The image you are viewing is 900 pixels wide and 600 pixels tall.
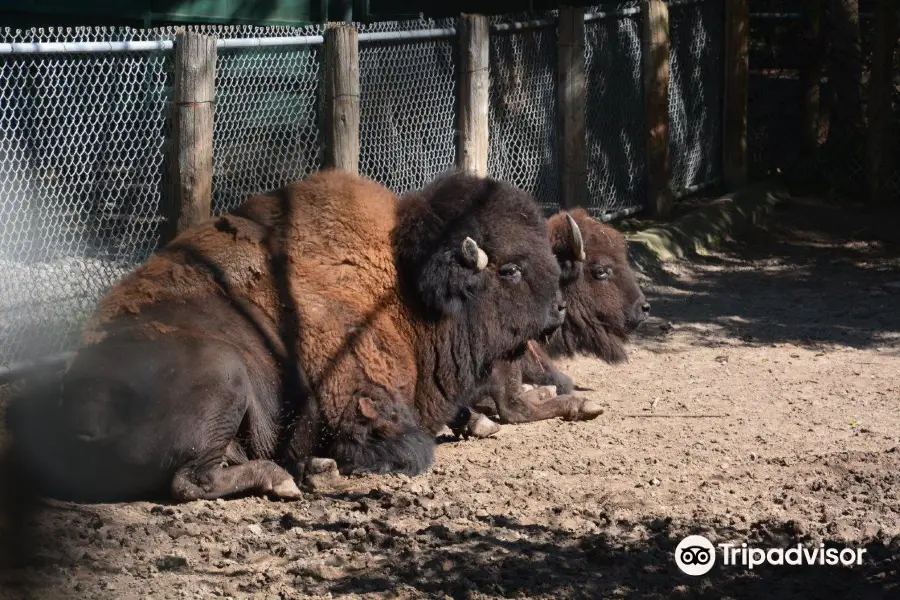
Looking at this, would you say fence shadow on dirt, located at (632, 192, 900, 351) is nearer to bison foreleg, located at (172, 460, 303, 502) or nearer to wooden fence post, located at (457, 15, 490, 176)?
wooden fence post, located at (457, 15, 490, 176)

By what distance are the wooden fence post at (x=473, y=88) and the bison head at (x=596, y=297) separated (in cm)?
183

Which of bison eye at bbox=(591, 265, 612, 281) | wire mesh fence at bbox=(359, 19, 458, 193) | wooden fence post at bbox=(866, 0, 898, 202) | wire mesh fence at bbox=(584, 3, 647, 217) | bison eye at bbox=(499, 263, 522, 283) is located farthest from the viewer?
wooden fence post at bbox=(866, 0, 898, 202)

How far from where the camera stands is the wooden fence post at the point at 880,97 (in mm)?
12914

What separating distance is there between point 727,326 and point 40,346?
521cm

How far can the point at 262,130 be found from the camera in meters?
8.47

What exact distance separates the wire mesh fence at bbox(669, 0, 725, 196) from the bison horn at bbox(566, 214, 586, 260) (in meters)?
5.92

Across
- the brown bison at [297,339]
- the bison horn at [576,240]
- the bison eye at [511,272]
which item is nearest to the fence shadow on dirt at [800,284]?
the bison horn at [576,240]

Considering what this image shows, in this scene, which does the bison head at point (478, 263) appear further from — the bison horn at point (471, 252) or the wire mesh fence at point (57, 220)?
the wire mesh fence at point (57, 220)

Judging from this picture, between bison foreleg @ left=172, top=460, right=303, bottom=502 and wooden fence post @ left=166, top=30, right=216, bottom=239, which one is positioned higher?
wooden fence post @ left=166, top=30, right=216, bottom=239

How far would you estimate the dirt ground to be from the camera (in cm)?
437

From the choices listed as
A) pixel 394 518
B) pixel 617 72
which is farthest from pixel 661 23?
pixel 394 518

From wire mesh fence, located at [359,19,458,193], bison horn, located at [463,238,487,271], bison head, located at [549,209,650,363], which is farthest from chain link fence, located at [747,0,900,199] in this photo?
bison horn, located at [463,238,487,271]

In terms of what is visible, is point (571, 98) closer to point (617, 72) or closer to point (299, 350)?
point (617, 72)

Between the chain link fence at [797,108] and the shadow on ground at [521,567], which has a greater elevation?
the chain link fence at [797,108]
